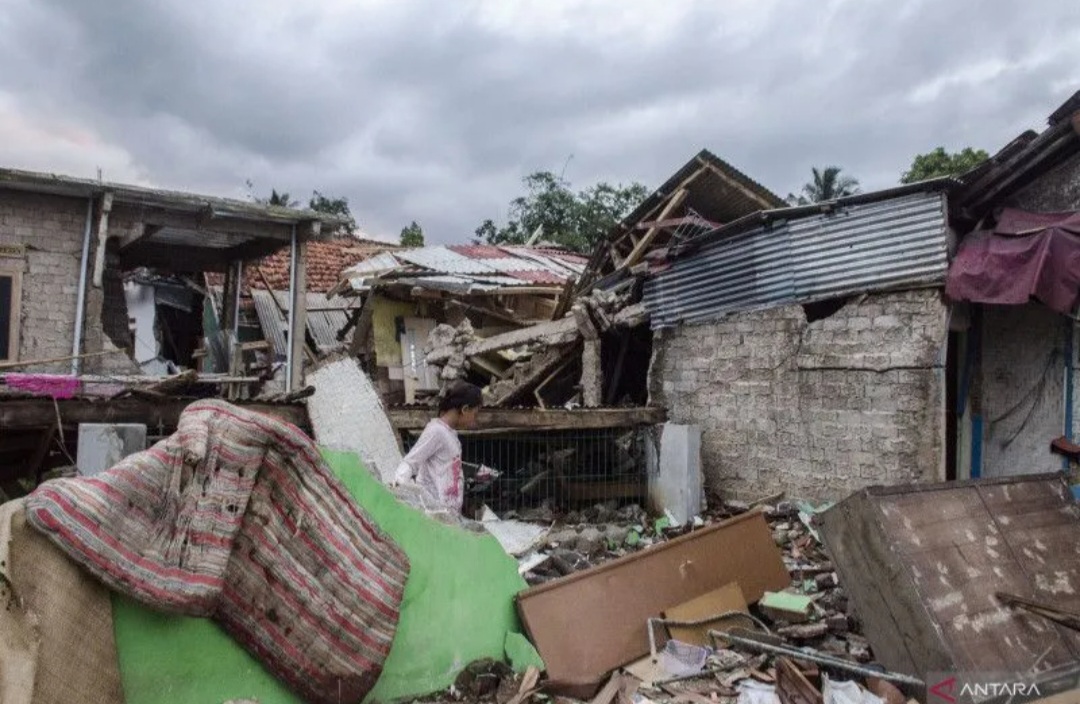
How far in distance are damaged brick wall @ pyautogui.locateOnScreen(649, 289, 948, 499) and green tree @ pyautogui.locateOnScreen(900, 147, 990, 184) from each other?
13.5 metres

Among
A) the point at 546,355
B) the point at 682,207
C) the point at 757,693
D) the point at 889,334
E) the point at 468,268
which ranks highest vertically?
the point at 682,207

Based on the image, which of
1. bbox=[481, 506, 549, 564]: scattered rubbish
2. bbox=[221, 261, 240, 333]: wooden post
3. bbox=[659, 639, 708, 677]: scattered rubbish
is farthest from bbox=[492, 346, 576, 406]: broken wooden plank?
bbox=[659, 639, 708, 677]: scattered rubbish

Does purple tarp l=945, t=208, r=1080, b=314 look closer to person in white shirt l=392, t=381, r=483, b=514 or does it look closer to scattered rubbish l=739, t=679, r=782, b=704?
scattered rubbish l=739, t=679, r=782, b=704

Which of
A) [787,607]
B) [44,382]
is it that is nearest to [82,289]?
[44,382]

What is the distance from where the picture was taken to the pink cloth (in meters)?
8.31

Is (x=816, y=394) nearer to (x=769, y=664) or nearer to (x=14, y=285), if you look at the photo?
(x=769, y=664)

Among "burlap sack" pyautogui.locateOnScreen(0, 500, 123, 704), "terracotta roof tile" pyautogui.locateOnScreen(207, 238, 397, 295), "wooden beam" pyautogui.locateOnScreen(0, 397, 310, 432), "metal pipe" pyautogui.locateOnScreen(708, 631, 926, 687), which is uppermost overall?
"terracotta roof tile" pyautogui.locateOnScreen(207, 238, 397, 295)

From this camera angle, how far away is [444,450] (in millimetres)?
4926

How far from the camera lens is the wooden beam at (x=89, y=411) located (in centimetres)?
566

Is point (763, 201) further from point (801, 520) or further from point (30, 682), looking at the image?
point (30, 682)

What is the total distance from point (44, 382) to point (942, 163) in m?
20.5

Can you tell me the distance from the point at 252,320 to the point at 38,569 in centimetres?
1304

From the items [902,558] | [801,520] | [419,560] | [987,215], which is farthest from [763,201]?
[419,560]

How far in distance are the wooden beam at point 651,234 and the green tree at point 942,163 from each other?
1114 cm
